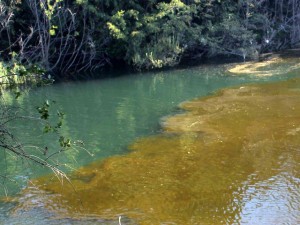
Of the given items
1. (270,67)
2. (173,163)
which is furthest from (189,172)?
(270,67)

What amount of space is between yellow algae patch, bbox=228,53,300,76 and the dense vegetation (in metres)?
1.50

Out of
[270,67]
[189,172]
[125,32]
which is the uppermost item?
[125,32]

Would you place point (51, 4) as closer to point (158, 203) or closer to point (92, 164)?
point (92, 164)

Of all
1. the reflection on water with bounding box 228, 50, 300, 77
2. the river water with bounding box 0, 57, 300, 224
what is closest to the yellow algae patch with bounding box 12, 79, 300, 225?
the river water with bounding box 0, 57, 300, 224

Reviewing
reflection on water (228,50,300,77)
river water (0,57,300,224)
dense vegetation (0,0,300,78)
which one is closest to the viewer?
river water (0,57,300,224)

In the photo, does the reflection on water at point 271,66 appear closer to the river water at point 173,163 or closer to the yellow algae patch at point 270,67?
the yellow algae patch at point 270,67

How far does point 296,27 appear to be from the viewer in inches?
1099

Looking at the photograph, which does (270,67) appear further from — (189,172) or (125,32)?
(189,172)

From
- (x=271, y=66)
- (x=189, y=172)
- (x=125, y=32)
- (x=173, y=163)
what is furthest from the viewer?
(x=271, y=66)

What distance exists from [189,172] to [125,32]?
1354cm

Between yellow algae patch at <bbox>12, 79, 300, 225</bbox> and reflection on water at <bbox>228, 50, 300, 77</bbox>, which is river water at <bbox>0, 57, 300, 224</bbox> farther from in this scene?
reflection on water at <bbox>228, 50, 300, 77</bbox>

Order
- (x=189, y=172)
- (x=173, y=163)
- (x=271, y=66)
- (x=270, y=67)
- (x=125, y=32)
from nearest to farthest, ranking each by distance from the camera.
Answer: (x=189, y=172)
(x=173, y=163)
(x=125, y=32)
(x=270, y=67)
(x=271, y=66)

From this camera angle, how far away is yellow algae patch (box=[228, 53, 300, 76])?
21263 millimetres

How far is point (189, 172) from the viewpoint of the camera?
32.0 ft
